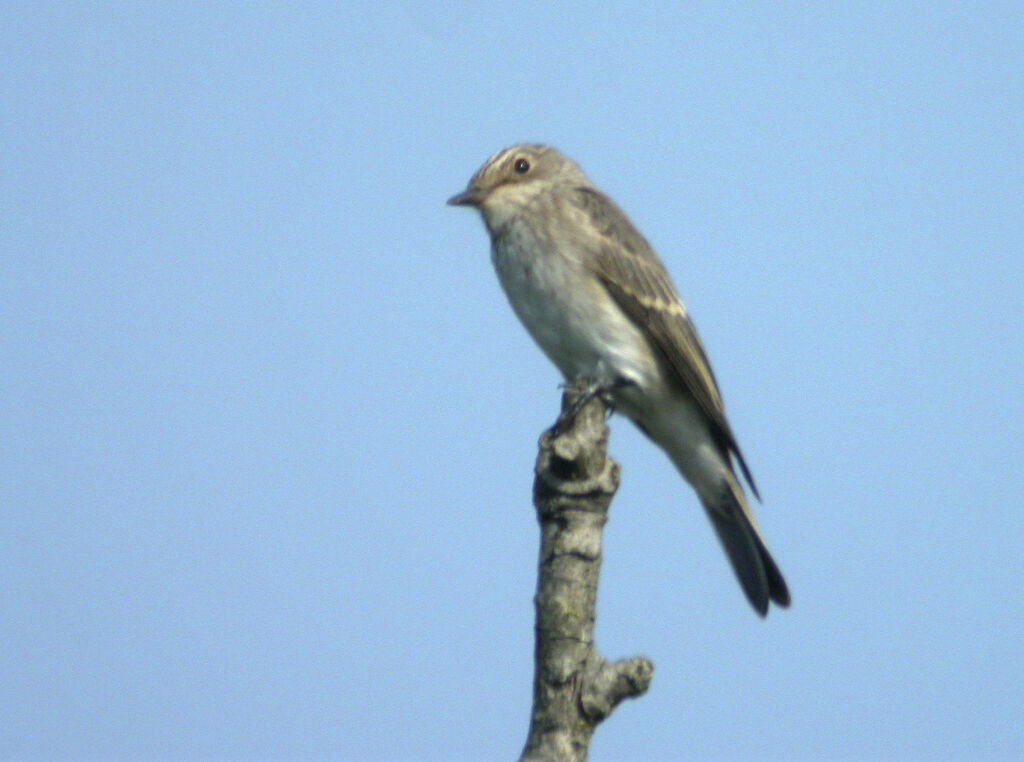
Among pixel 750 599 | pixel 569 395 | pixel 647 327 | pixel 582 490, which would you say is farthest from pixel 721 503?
pixel 582 490

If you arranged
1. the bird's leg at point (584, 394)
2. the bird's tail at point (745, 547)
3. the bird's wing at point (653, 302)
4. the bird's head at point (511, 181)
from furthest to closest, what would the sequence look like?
the bird's head at point (511, 181) → the bird's tail at point (745, 547) → the bird's wing at point (653, 302) → the bird's leg at point (584, 394)

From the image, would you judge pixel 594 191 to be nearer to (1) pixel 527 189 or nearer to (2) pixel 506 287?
(1) pixel 527 189

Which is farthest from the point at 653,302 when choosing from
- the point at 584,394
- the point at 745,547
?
the point at 745,547

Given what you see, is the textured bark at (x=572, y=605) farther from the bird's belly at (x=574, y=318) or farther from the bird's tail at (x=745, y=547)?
the bird's tail at (x=745, y=547)

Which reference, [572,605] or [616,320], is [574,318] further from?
[572,605]

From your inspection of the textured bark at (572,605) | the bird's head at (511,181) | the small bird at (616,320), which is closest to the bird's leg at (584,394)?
the small bird at (616,320)

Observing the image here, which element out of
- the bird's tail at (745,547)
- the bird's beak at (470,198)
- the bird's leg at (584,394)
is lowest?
the bird's tail at (745,547)
